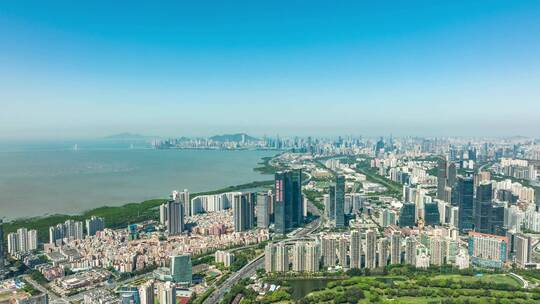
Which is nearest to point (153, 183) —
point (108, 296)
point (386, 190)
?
point (386, 190)

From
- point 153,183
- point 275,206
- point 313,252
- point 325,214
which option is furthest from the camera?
point 153,183

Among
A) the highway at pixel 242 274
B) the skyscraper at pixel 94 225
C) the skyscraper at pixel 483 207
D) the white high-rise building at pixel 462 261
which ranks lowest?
the highway at pixel 242 274

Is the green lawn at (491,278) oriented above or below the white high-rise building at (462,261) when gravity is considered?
below

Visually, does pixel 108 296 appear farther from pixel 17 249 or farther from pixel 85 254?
pixel 17 249

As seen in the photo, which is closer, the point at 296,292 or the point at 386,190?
the point at 296,292

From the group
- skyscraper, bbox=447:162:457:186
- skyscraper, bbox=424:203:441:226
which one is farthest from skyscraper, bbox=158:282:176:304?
skyscraper, bbox=447:162:457:186

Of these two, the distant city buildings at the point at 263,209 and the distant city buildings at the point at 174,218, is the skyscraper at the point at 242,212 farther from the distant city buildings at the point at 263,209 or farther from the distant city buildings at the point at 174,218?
the distant city buildings at the point at 174,218

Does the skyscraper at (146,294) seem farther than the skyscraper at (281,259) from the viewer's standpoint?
No

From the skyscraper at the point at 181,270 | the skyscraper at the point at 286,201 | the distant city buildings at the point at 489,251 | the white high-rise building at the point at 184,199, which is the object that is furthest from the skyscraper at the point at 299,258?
the white high-rise building at the point at 184,199
